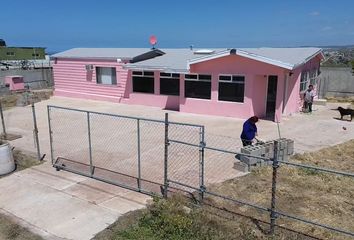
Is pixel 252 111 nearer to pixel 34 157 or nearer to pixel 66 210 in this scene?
pixel 34 157

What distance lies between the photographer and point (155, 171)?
32.3ft

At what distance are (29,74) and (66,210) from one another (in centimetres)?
2600

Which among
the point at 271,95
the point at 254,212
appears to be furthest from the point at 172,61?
the point at 254,212

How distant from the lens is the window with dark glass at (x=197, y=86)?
60.6 feet

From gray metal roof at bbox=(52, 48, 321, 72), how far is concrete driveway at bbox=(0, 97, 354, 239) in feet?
9.55

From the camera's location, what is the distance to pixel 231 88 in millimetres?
17719

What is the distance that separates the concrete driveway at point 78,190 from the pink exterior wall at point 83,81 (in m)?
7.12

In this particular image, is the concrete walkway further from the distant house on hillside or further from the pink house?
the distant house on hillside

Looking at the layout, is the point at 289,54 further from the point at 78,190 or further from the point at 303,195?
the point at 78,190

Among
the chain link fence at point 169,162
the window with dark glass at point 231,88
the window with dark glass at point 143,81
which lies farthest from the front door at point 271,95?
the window with dark glass at point 143,81

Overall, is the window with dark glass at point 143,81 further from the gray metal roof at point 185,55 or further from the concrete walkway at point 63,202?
the concrete walkway at point 63,202

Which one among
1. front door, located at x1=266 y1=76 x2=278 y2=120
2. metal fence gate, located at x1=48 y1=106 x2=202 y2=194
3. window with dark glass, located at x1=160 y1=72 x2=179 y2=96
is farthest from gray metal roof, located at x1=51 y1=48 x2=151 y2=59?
front door, located at x1=266 y1=76 x2=278 y2=120

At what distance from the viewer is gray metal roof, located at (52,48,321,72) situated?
1643cm

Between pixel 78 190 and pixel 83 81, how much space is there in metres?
17.4
